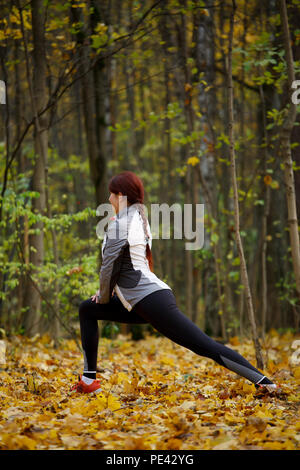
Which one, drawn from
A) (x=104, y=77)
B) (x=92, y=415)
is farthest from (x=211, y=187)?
(x=92, y=415)

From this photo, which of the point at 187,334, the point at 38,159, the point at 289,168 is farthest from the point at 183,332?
the point at 38,159

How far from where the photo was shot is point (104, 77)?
9.66m

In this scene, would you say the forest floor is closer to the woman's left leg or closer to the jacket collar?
the woman's left leg

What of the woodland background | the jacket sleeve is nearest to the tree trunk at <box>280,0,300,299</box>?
the woodland background

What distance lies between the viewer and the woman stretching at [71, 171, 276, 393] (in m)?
4.00

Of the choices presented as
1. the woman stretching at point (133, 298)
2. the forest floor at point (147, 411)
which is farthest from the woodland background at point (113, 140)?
the woman stretching at point (133, 298)

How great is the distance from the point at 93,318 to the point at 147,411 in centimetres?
98

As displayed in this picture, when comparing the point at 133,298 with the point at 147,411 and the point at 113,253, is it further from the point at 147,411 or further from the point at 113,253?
the point at 147,411

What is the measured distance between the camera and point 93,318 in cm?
447

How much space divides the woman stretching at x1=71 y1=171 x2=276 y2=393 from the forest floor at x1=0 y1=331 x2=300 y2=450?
30cm

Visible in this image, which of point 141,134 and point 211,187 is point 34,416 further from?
point 141,134

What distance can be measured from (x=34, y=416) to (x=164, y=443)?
1.05 m

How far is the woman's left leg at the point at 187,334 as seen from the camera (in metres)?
3.96

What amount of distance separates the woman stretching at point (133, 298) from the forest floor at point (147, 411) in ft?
0.99
